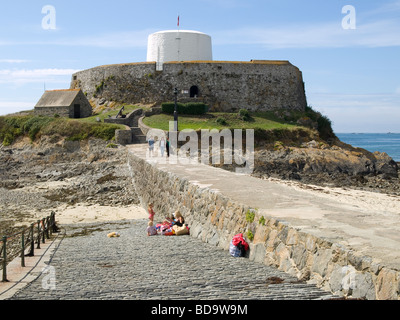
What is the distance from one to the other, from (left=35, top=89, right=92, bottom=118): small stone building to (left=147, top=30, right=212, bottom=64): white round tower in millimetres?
9324

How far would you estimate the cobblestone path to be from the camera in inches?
208

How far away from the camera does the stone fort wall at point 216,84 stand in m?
39.1

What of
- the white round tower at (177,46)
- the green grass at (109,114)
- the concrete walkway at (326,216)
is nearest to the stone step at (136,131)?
the green grass at (109,114)

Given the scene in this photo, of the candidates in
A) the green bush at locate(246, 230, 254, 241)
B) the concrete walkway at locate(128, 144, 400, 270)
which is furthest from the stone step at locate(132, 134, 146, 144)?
the green bush at locate(246, 230, 254, 241)

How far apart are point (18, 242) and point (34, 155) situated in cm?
1885

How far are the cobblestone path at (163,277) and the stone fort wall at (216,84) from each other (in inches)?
1207

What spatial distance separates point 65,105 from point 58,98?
6.57 ft

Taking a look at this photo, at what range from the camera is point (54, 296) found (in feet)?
18.0

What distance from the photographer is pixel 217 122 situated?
33406mm

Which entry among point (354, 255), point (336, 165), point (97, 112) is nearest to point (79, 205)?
point (354, 255)

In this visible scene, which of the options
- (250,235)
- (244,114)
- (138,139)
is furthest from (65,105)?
(250,235)

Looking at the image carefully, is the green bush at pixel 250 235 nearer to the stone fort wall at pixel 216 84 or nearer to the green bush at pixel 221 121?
the green bush at pixel 221 121

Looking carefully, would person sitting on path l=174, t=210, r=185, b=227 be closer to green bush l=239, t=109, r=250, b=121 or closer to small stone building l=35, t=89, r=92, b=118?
green bush l=239, t=109, r=250, b=121
